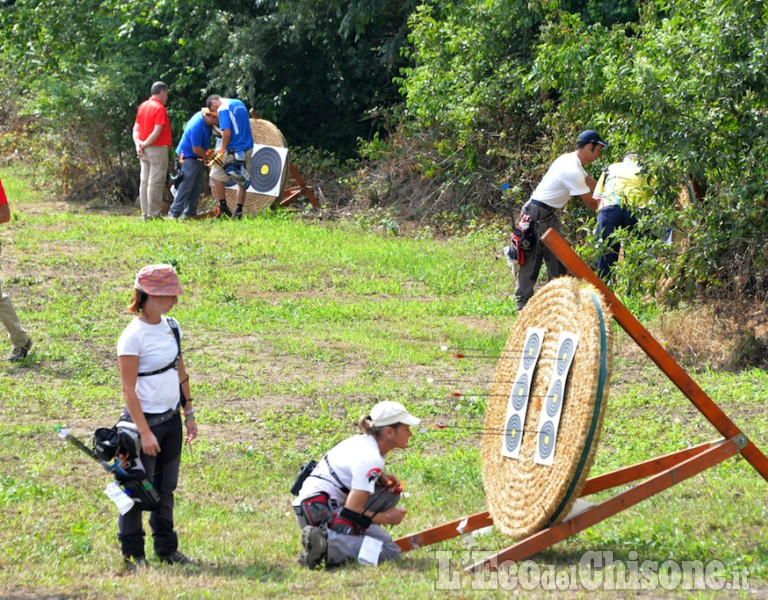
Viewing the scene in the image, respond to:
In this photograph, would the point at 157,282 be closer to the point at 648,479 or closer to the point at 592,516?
the point at 592,516

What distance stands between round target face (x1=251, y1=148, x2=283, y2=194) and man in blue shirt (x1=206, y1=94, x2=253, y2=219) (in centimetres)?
23

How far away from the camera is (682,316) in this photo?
10.1 metres

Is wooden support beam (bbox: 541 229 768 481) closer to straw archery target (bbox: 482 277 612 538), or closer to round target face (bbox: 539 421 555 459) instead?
straw archery target (bbox: 482 277 612 538)

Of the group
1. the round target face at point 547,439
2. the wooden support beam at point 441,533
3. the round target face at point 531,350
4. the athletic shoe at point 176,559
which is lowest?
the athletic shoe at point 176,559

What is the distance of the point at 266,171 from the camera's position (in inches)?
701

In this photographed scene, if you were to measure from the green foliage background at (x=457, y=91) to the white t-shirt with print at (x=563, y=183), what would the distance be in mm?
599

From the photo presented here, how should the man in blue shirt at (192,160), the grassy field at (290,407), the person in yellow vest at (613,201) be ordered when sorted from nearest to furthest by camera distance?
the grassy field at (290,407), the person in yellow vest at (613,201), the man in blue shirt at (192,160)

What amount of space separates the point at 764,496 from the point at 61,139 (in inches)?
661

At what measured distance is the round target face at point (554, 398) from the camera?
5.34m

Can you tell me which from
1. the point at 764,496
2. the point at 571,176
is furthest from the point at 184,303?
the point at 764,496

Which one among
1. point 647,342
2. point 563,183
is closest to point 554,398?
point 647,342

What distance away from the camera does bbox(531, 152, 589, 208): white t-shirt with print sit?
10477 mm

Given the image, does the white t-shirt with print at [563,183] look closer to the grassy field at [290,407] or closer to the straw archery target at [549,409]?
the grassy field at [290,407]

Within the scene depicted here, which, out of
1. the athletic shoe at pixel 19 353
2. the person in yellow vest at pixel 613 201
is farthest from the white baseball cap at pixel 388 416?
the person in yellow vest at pixel 613 201
